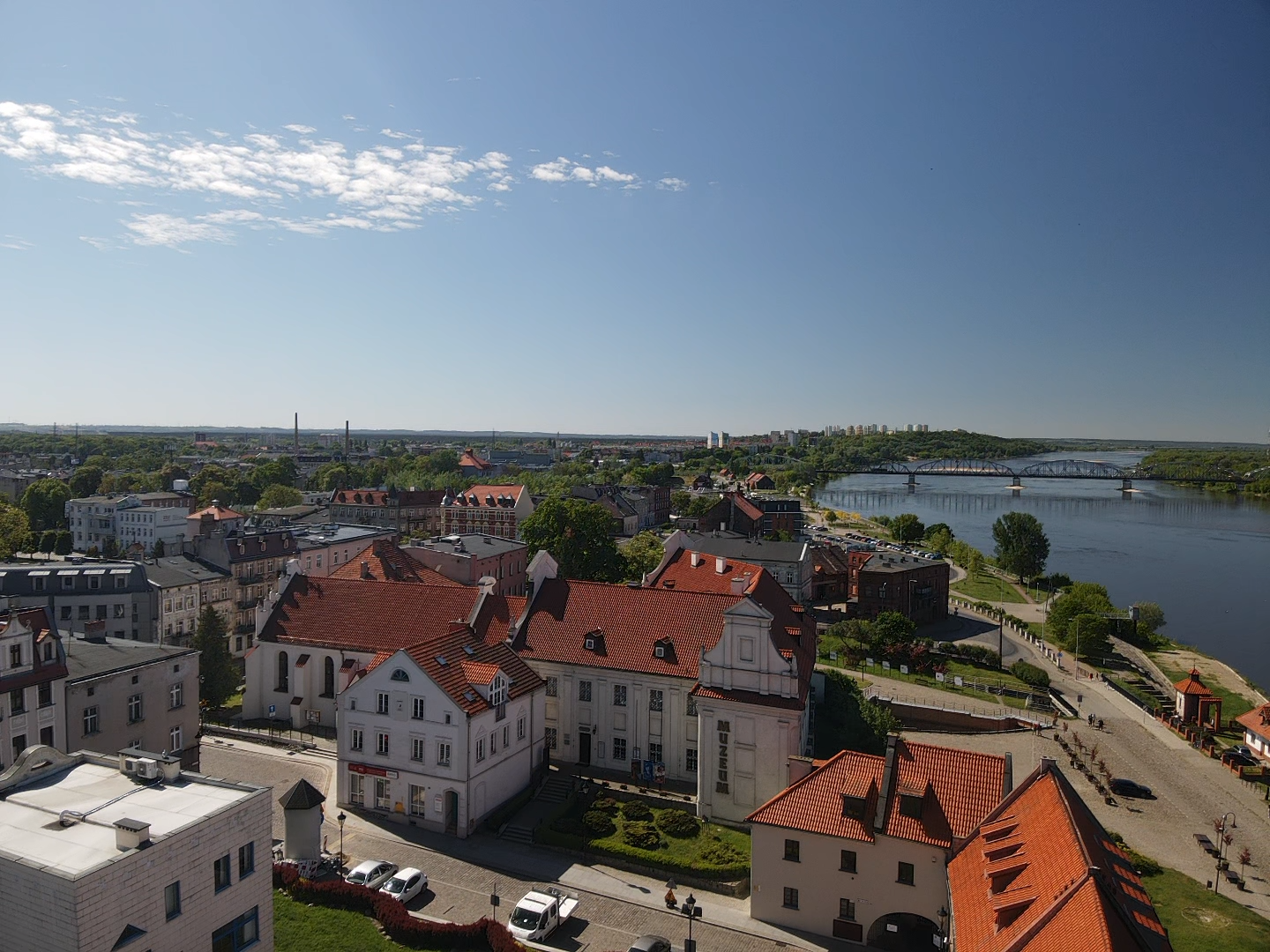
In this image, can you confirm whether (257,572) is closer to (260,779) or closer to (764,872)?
(260,779)

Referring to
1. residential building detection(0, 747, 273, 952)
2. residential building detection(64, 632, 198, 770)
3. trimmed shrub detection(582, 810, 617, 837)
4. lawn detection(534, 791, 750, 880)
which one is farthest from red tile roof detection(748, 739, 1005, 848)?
residential building detection(64, 632, 198, 770)

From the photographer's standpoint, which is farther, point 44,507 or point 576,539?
point 44,507

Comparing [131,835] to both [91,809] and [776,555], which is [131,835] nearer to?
[91,809]

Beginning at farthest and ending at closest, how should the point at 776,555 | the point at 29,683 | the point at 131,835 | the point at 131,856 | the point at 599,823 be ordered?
the point at 776,555 < the point at 599,823 < the point at 29,683 < the point at 131,835 < the point at 131,856

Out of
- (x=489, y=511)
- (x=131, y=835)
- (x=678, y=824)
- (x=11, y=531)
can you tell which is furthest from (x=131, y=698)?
(x=489, y=511)

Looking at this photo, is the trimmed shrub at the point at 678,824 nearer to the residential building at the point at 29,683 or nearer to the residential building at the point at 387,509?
the residential building at the point at 29,683

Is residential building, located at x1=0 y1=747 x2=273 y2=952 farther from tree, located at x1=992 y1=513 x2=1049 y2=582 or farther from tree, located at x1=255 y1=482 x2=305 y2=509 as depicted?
tree, located at x1=255 y1=482 x2=305 y2=509
